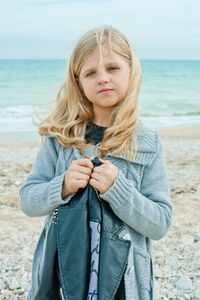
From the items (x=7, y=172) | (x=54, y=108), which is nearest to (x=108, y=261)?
(x=54, y=108)

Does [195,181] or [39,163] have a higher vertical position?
[39,163]

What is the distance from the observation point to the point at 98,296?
170 centimetres

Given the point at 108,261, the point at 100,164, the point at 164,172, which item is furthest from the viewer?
the point at 164,172

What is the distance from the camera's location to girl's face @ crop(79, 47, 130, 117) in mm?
1997

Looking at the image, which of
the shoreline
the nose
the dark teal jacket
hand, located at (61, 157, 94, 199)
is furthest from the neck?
the shoreline

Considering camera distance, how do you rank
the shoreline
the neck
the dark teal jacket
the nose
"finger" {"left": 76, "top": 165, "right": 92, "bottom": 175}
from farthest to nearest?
1. the shoreline
2. the neck
3. the nose
4. "finger" {"left": 76, "top": 165, "right": 92, "bottom": 175}
5. the dark teal jacket

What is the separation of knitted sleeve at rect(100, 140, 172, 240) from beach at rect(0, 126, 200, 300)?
1435 mm

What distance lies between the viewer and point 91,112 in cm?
227

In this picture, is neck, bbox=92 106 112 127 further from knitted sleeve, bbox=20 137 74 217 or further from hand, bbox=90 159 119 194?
hand, bbox=90 159 119 194

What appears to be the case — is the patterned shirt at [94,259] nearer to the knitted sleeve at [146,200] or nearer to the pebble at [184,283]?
the knitted sleeve at [146,200]

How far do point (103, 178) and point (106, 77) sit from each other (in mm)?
562

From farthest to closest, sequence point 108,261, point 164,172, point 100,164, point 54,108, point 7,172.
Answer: point 7,172 < point 54,108 < point 164,172 < point 100,164 < point 108,261

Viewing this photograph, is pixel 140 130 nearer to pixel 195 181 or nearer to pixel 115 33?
pixel 115 33

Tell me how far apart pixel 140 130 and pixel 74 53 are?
0.59 meters
